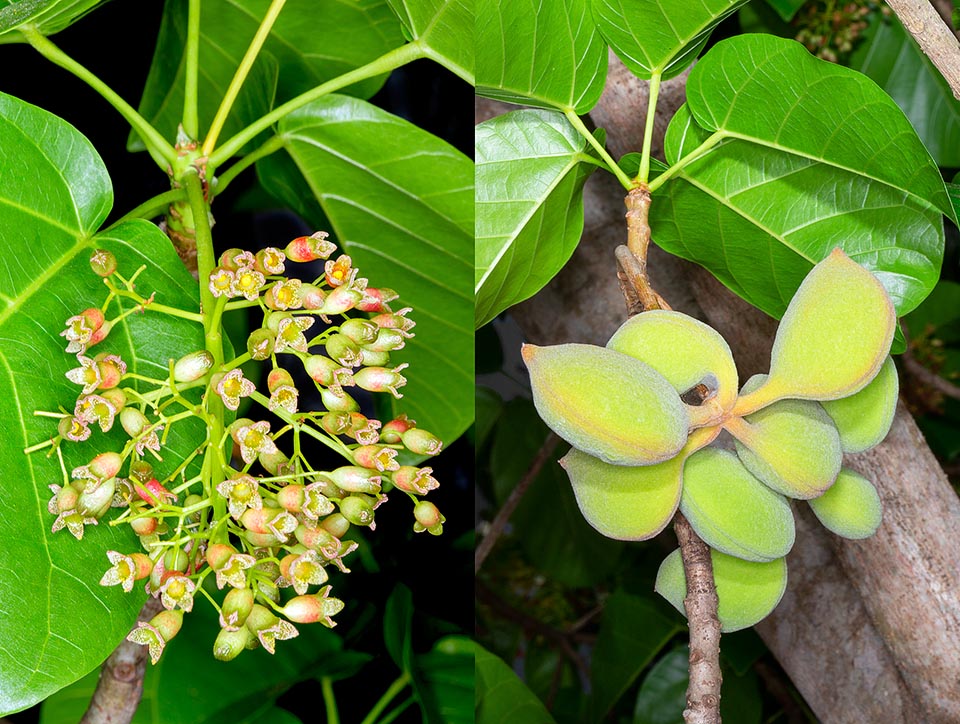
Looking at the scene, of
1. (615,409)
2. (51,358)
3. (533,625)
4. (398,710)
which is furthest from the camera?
(398,710)

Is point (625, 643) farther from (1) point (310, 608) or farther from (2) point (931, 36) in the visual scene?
(2) point (931, 36)

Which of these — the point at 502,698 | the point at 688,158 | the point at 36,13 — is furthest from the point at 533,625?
the point at 36,13

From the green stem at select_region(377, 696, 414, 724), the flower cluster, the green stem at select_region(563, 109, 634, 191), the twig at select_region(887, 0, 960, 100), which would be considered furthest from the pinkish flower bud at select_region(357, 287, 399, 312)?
the green stem at select_region(377, 696, 414, 724)

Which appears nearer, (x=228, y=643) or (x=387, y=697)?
(x=228, y=643)

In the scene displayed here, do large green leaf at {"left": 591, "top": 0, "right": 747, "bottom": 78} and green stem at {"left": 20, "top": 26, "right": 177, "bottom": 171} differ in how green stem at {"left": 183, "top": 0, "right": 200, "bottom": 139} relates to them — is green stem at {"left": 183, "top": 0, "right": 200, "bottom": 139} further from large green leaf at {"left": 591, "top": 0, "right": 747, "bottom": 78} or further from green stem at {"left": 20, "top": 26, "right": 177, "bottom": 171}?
large green leaf at {"left": 591, "top": 0, "right": 747, "bottom": 78}

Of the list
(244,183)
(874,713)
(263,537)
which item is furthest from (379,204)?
(874,713)

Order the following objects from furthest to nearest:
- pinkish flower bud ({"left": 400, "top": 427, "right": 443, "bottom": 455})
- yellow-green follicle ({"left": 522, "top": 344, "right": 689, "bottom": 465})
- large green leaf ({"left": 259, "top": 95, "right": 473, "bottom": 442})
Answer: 1. large green leaf ({"left": 259, "top": 95, "right": 473, "bottom": 442})
2. pinkish flower bud ({"left": 400, "top": 427, "right": 443, "bottom": 455})
3. yellow-green follicle ({"left": 522, "top": 344, "right": 689, "bottom": 465})

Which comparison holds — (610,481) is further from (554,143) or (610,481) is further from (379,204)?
(379,204)
